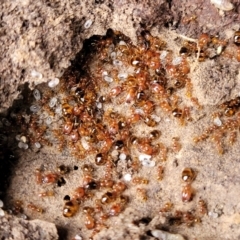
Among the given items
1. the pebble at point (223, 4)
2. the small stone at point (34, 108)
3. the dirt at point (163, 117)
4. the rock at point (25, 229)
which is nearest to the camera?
the rock at point (25, 229)

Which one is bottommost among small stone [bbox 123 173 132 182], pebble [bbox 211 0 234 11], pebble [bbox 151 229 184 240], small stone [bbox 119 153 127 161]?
pebble [bbox 151 229 184 240]

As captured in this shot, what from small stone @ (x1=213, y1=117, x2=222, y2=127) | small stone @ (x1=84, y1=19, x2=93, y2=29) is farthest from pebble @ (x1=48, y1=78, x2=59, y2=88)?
small stone @ (x1=213, y1=117, x2=222, y2=127)

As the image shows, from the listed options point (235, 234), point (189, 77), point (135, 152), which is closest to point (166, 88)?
point (189, 77)

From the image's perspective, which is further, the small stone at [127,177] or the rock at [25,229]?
the small stone at [127,177]

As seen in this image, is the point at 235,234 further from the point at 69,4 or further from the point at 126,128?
the point at 69,4

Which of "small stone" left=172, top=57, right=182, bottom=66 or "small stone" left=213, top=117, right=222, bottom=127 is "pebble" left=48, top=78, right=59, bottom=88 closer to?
"small stone" left=172, top=57, right=182, bottom=66

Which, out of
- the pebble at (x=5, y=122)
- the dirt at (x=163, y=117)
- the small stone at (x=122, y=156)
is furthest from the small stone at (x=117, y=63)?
the pebble at (x=5, y=122)

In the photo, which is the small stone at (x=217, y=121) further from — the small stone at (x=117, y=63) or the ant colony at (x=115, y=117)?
the small stone at (x=117, y=63)
